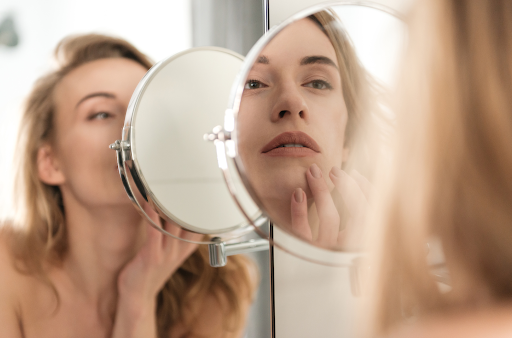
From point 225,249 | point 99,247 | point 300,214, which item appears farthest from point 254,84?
point 99,247

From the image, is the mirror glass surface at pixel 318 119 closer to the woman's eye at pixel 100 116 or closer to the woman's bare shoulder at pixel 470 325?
the woman's bare shoulder at pixel 470 325

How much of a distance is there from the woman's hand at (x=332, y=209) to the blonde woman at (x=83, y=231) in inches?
8.9

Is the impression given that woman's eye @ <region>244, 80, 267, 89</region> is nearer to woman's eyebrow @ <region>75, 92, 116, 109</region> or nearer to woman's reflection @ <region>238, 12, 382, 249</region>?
woman's reflection @ <region>238, 12, 382, 249</region>

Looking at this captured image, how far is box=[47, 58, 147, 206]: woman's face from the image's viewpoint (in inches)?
22.5

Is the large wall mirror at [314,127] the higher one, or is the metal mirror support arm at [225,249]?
the large wall mirror at [314,127]

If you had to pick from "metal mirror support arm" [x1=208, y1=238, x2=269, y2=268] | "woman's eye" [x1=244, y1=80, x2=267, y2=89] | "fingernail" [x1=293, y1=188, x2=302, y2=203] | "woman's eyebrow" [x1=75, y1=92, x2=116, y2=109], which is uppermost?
"woman's eyebrow" [x1=75, y1=92, x2=116, y2=109]

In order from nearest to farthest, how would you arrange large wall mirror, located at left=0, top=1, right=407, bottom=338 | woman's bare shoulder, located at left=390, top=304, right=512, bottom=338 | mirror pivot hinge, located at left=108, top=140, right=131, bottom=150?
1. woman's bare shoulder, located at left=390, top=304, right=512, bottom=338
2. large wall mirror, located at left=0, top=1, right=407, bottom=338
3. mirror pivot hinge, located at left=108, top=140, right=131, bottom=150

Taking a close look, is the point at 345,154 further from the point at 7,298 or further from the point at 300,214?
the point at 7,298

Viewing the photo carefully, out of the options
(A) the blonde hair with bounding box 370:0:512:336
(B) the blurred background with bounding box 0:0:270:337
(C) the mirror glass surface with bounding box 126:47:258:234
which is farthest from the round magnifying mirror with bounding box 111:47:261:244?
(A) the blonde hair with bounding box 370:0:512:336

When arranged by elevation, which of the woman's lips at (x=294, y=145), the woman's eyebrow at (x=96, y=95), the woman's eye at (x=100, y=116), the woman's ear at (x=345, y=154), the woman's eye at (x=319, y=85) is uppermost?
the woman's eyebrow at (x=96, y=95)

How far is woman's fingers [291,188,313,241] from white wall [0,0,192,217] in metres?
0.35

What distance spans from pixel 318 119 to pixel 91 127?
34 centimetres

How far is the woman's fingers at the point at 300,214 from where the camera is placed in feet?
1.32

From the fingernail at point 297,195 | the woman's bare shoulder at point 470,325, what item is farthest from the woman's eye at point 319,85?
the woman's bare shoulder at point 470,325
